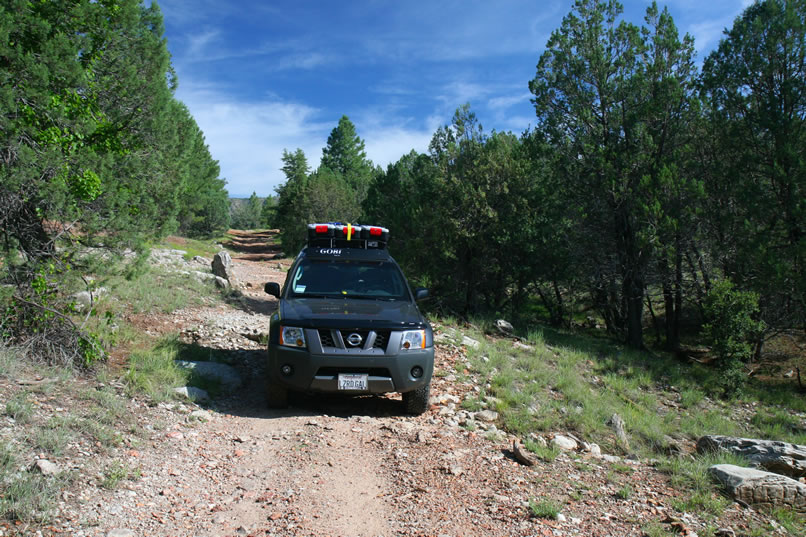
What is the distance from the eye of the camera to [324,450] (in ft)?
17.3

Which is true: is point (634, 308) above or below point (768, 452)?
above

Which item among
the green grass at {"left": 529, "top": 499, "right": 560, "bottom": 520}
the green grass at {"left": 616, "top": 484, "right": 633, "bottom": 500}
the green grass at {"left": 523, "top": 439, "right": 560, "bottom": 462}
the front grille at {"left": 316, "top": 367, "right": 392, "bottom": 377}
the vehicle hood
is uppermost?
the vehicle hood

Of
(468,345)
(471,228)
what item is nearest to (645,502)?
(468,345)

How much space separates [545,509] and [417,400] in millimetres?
2604

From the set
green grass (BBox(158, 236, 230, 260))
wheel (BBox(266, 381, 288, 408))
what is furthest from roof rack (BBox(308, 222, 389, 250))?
green grass (BBox(158, 236, 230, 260))

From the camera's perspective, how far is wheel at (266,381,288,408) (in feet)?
21.1

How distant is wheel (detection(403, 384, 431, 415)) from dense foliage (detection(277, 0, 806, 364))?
9659mm

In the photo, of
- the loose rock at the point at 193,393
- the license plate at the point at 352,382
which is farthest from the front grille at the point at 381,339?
the loose rock at the point at 193,393

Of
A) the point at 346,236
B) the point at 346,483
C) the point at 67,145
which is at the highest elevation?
the point at 67,145

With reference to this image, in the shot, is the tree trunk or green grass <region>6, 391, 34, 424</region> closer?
green grass <region>6, 391, 34, 424</region>

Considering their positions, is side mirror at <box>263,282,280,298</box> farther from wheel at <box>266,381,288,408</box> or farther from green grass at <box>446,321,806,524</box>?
green grass at <box>446,321,806,524</box>

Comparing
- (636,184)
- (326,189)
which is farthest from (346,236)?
(326,189)

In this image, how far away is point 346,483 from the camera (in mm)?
4629

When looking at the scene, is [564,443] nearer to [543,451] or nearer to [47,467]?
[543,451]
